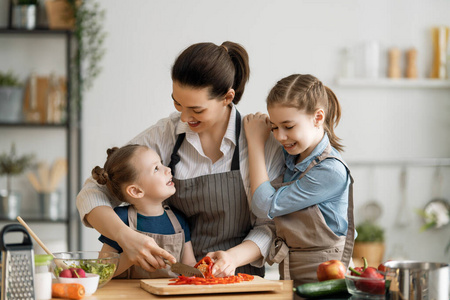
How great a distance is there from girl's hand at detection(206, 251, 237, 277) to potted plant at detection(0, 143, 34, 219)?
9.99 ft

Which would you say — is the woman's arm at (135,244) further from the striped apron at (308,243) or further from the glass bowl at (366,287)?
the glass bowl at (366,287)

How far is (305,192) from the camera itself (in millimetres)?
1808

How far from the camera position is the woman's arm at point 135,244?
1.71 meters

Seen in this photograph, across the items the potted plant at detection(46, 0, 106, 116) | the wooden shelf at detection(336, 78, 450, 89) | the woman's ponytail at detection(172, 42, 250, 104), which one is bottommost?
the woman's ponytail at detection(172, 42, 250, 104)

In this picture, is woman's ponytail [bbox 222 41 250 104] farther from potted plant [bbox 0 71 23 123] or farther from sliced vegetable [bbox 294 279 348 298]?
potted plant [bbox 0 71 23 123]

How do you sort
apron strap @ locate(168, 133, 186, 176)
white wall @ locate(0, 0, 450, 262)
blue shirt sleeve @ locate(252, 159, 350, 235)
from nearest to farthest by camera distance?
blue shirt sleeve @ locate(252, 159, 350, 235), apron strap @ locate(168, 133, 186, 176), white wall @ locate(0, 0, 450, 262)

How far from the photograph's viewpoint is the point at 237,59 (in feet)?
6.55

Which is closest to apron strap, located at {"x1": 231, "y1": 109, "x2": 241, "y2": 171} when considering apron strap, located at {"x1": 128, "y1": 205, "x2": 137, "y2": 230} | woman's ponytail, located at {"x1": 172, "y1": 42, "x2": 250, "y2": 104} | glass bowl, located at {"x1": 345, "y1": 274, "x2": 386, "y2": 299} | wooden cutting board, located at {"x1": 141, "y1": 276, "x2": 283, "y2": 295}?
woman's ponytail, located at {"x1": 172, "y1": 42, "x2": 250, "y2": 104}

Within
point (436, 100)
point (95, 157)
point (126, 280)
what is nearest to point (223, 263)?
point (126, 280)

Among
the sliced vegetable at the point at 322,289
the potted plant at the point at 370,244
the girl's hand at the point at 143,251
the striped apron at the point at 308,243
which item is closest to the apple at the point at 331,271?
the sliced vegetable at the point at 322,289

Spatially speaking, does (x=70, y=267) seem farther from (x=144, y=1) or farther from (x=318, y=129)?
(x=144, y=1)

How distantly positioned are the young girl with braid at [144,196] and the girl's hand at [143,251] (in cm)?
15

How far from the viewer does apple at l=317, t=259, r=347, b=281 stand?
1.64m

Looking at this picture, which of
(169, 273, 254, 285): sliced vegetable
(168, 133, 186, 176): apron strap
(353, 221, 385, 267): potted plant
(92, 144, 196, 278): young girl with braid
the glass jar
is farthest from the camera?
(353, 221, 385, 267): potted plant
